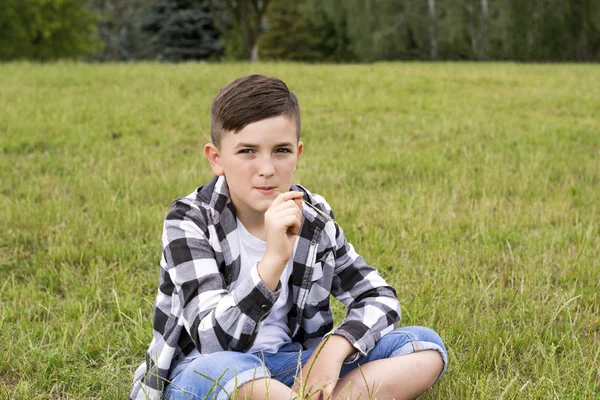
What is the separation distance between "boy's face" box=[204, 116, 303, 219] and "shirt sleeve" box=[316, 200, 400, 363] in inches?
14.2

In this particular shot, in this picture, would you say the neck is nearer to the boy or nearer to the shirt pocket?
the boy

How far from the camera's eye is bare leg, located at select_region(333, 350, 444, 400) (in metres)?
2.46

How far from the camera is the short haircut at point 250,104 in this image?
7.70ft

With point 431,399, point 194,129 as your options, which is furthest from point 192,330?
point 194,129

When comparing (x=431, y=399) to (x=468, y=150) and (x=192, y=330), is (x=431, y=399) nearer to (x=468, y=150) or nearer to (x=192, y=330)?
(x=192, y=330)

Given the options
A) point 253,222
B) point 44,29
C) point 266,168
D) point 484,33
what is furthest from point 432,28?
point 266,168

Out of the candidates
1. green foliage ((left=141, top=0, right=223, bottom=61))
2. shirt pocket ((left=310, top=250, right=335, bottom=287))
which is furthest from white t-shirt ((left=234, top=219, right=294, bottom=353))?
green foliage ((left=141, top=0, right=223, bottom=61))

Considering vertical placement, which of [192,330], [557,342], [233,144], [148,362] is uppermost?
[233,144]

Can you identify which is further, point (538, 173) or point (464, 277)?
point (538, 173)

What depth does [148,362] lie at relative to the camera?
2.43 meters

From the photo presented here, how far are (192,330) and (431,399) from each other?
39.2 inches

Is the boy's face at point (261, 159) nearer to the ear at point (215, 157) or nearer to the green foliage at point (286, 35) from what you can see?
the ear at point (215, 157)

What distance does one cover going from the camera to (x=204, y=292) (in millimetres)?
2266

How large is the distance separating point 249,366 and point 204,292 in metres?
0.28
